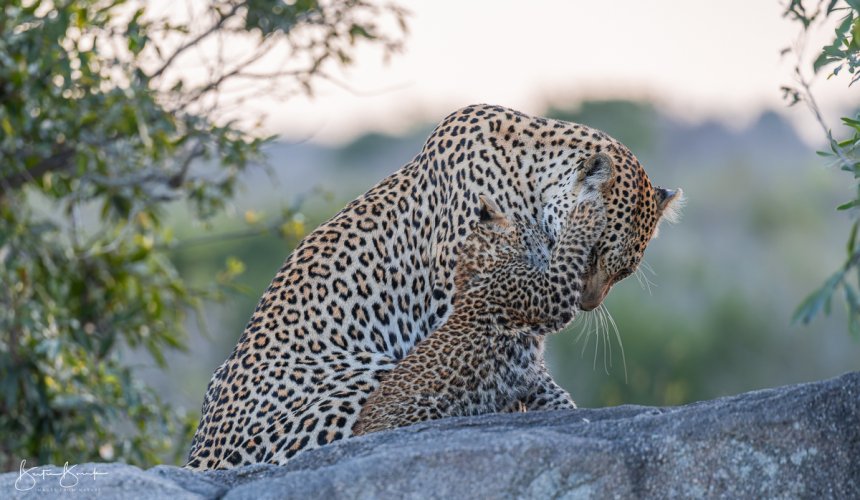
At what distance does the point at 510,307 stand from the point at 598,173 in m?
0.85

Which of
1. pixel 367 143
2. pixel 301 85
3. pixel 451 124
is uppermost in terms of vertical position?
pixel 451 124

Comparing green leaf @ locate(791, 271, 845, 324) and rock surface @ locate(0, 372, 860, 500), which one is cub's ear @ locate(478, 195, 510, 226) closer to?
rock surface @ locate(0, 372, 860, 500)

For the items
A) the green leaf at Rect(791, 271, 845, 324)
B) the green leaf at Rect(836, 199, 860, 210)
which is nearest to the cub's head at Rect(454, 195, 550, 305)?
the green leaf at Rect(836, 199, 860, 210)

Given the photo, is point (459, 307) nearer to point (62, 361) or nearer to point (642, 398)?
point (62, 361)

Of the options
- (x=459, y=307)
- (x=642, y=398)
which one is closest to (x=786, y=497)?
(x=459, y=307)

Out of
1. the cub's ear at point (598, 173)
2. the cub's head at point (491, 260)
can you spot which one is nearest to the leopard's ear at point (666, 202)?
the cub's ear at point (598, 173)

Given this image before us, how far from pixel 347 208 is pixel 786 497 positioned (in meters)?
3.53

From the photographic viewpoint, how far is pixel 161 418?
38.1 feet

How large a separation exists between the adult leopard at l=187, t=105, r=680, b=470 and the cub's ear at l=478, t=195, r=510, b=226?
0.06 m

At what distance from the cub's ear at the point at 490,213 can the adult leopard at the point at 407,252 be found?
0.21 feet

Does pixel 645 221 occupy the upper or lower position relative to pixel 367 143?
upper

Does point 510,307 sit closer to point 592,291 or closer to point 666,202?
point 592,291

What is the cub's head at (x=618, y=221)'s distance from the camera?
780 centimetres

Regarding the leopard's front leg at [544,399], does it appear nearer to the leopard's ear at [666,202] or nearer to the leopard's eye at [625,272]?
the leopard's eye at [625,272]
